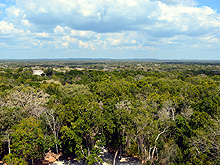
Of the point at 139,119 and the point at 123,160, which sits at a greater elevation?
the point at 139,119

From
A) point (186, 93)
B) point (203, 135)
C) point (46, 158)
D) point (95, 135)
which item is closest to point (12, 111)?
point (46, 158)

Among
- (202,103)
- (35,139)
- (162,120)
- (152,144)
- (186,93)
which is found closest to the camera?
(35,139)

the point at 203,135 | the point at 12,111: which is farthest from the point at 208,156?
the point at 12,111

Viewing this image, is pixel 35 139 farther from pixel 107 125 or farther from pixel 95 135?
pixel 107 125

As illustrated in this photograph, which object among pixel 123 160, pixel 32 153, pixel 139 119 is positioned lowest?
pixel 123 160

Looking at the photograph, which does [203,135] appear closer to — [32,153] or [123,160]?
[123,160]

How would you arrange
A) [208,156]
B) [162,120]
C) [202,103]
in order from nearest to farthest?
[208,156]
[162,120]
[202,103]

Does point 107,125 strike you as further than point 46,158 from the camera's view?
No

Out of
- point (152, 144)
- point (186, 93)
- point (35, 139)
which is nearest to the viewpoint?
point (35, 139)

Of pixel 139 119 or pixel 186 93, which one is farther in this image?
pixel 186 93
